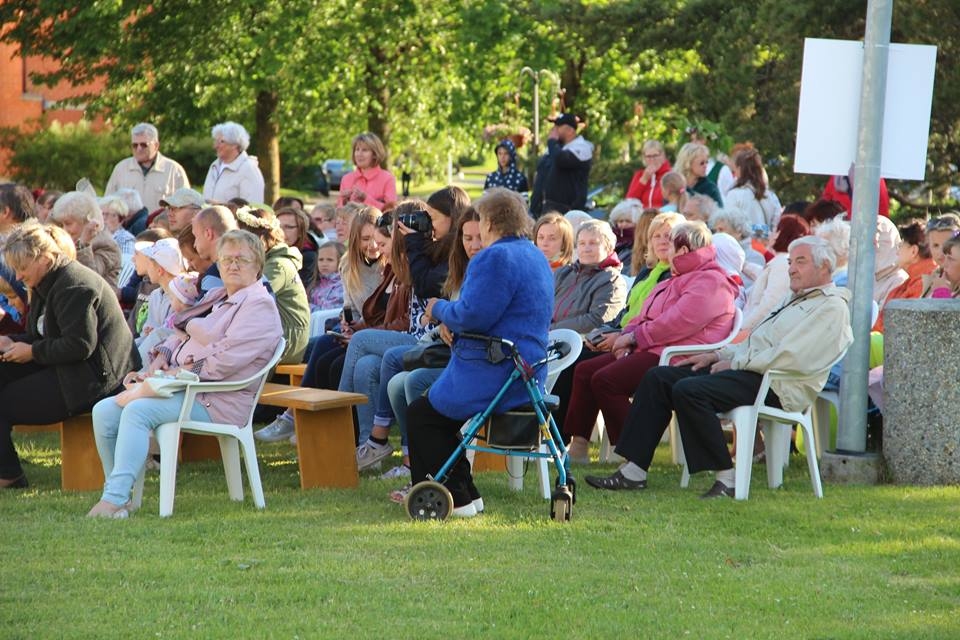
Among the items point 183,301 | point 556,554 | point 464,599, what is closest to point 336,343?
point 183,301

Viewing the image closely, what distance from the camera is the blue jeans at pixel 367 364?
886 centimetres

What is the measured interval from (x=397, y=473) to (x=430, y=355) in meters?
1.11

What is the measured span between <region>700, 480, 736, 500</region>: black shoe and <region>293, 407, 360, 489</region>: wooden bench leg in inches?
78.3

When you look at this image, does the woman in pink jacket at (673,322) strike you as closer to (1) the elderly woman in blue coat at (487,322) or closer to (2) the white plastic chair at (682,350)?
(2) the white plastic chair at (682,350)

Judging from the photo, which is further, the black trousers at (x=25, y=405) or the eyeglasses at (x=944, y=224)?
the eyeglasses at (x=944, y=224)


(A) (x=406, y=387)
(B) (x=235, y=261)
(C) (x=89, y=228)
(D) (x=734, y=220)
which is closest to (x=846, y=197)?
(D) (x=734, y=220)

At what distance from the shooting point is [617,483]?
27.0ft

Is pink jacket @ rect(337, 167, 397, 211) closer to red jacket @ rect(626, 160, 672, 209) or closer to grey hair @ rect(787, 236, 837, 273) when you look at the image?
red jacket @ rect(626, 160, 672, 209)

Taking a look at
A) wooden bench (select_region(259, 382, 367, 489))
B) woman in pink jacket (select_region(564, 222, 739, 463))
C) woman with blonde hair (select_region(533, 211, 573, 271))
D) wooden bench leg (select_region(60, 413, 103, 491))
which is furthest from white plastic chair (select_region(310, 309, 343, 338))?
wooden bench leg (select_region(60, 413, 103, 491))

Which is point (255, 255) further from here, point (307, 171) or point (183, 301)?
point (307, 171)

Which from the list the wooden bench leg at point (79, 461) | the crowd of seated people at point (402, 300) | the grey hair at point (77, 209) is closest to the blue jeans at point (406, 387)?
the crowd of seated people at point (402, 300)

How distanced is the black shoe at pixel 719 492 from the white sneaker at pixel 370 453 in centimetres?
195

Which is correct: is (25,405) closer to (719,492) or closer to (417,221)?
(417,221)

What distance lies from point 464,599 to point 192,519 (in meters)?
2.19
